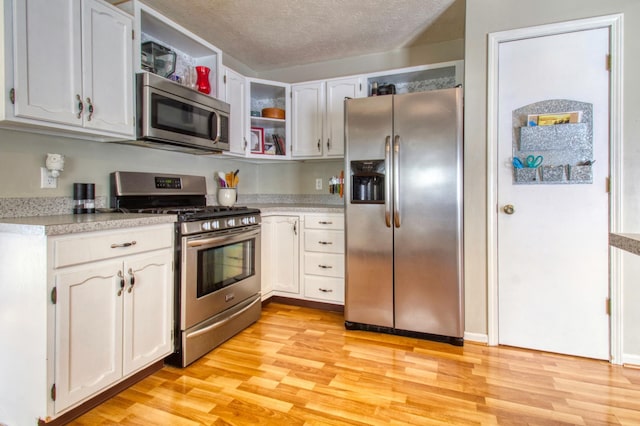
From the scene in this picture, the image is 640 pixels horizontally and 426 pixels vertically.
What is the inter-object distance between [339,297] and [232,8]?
2471 millimetres

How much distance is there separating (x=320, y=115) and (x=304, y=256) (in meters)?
1.39

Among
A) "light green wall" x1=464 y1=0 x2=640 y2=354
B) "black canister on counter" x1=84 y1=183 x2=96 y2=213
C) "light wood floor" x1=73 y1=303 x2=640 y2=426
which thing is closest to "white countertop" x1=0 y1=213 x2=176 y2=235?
"black canister on counter" x1=84 y1=183 x2=96 y2=213

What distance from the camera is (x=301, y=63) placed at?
12.2ft

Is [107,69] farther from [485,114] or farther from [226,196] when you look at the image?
[485,114]

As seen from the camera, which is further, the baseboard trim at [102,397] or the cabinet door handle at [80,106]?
the cabinet door handle at [80,106]

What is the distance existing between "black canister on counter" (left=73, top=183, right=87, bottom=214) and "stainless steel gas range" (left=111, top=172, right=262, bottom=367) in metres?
0.22

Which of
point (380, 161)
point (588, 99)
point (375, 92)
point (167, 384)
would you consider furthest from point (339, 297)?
point (588, 99)

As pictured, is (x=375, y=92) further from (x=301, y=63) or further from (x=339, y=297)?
(x=339, y=297)

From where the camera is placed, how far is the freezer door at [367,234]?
2.54 metres

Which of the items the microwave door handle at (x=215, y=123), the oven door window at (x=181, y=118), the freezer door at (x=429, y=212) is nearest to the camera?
the oven door window at (x=181, y=118)

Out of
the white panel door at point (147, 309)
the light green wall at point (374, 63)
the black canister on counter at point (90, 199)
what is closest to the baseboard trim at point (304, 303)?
the white panel door at point (147, 309)

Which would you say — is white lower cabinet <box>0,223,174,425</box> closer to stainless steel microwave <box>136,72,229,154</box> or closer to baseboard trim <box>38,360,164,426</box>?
baseboard trim <box>38,360,164,426</box>

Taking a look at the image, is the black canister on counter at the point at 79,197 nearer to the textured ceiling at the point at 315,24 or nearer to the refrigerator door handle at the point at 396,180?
the textured ceiling at the point at 315,24

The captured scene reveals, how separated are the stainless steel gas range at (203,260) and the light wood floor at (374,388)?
0.17 meters
